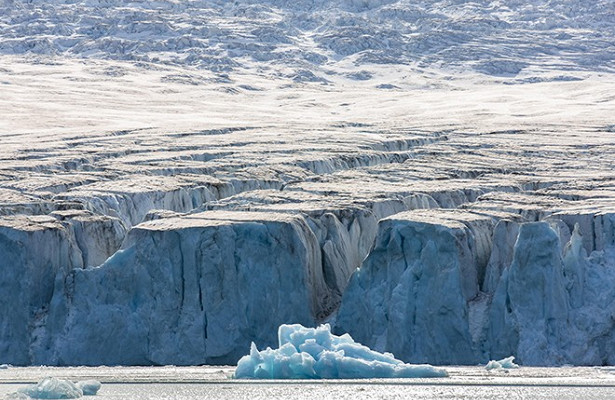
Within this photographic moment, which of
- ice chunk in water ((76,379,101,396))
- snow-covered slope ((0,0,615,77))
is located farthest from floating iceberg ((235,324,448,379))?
snow-covered slope ((0,0,615,77))

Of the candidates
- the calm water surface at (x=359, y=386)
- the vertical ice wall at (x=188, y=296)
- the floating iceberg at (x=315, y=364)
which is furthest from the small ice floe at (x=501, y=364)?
the vertical ice wall at (x=188, y=296)

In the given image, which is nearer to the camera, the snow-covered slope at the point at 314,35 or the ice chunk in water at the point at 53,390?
the ice chunk in water at the point at 53,390

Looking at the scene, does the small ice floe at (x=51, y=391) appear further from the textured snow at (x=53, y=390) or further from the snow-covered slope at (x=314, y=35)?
the snow-covered slope at (x=314, y=35)

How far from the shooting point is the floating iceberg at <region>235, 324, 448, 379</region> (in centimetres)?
1083

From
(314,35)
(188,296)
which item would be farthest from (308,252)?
(314,35)

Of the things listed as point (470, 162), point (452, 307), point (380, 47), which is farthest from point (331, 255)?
point (380, 47)

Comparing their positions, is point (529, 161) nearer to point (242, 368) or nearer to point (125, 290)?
point (125, 290)

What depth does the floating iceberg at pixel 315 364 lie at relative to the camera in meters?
10.8

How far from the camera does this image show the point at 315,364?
10.9 meters

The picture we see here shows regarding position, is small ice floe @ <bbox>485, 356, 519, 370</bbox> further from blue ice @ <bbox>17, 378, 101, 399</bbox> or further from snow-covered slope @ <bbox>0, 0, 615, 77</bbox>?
snow-covered slope @ <bbox>0, 0, 615, 77</bbox>

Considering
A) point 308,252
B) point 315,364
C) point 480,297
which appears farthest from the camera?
point 308,252

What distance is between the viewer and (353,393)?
401 inches

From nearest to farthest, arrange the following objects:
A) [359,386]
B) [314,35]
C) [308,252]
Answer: [359,386]
[308,252]
[314,35]

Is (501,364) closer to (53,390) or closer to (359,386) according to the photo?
(359,386)
